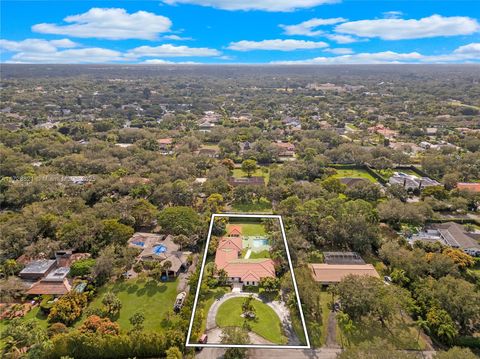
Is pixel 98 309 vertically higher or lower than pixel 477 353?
higher

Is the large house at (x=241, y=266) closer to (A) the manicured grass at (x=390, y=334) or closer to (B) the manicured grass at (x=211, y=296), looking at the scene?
(B) the manicured grass at (x=211, y=296)

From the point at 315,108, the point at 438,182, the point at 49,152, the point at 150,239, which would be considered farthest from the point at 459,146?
the point at 49,152

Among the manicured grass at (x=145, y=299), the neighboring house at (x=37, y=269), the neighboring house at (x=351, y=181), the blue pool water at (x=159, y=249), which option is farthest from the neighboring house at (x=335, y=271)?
the neighboring house at (x=37, y=269)

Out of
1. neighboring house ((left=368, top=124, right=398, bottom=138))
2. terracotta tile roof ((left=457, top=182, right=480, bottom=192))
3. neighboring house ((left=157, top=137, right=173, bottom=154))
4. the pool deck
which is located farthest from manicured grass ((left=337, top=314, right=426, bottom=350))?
neighboring house ((left=368, top=124, right=398, bottom=138))

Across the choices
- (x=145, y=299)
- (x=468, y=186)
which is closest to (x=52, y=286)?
(x=145, y=299)

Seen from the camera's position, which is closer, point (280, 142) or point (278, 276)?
point (278, 276)

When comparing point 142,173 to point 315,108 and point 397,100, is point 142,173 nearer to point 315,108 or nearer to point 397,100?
point 315,108

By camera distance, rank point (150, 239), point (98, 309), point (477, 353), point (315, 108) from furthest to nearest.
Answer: point (315, 108) < point (150, 239) < point (98, 309) < point (477, 353)
